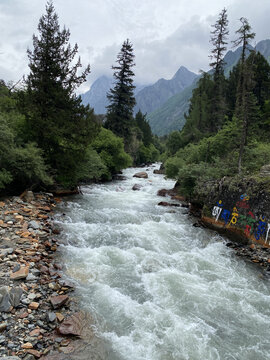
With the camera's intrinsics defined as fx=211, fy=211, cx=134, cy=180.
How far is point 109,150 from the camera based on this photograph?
1053 inches

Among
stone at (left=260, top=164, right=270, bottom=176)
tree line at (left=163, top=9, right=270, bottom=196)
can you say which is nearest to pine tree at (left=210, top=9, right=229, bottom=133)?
tree line at (left=163, top=9, right=270, bottom=196)

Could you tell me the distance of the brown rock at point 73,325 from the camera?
443 cm

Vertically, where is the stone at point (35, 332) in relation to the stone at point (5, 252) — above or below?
below

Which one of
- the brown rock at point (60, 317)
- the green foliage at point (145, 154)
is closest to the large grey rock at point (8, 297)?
the brown rock at point (60, 317)

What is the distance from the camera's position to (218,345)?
4.66 metres

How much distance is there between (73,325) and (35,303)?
3.46ft

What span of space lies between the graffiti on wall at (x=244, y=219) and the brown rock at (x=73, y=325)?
8.14 m

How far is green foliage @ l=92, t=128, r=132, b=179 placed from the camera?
26.0 m

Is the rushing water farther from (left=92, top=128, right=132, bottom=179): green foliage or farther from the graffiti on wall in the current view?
(left=92, top=128, right=132, bottom=179): green foliage

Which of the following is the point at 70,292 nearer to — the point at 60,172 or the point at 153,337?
the point at 153,337

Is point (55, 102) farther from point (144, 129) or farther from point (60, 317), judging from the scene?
point (144, 129)

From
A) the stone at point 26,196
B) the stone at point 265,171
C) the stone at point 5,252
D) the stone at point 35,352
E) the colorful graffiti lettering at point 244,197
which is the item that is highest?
the stone at point 265,171

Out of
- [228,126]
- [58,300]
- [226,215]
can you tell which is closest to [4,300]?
[58,300]

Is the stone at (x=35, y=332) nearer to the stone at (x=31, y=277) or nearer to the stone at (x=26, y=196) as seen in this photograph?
the stone at (x=31, y=277)
